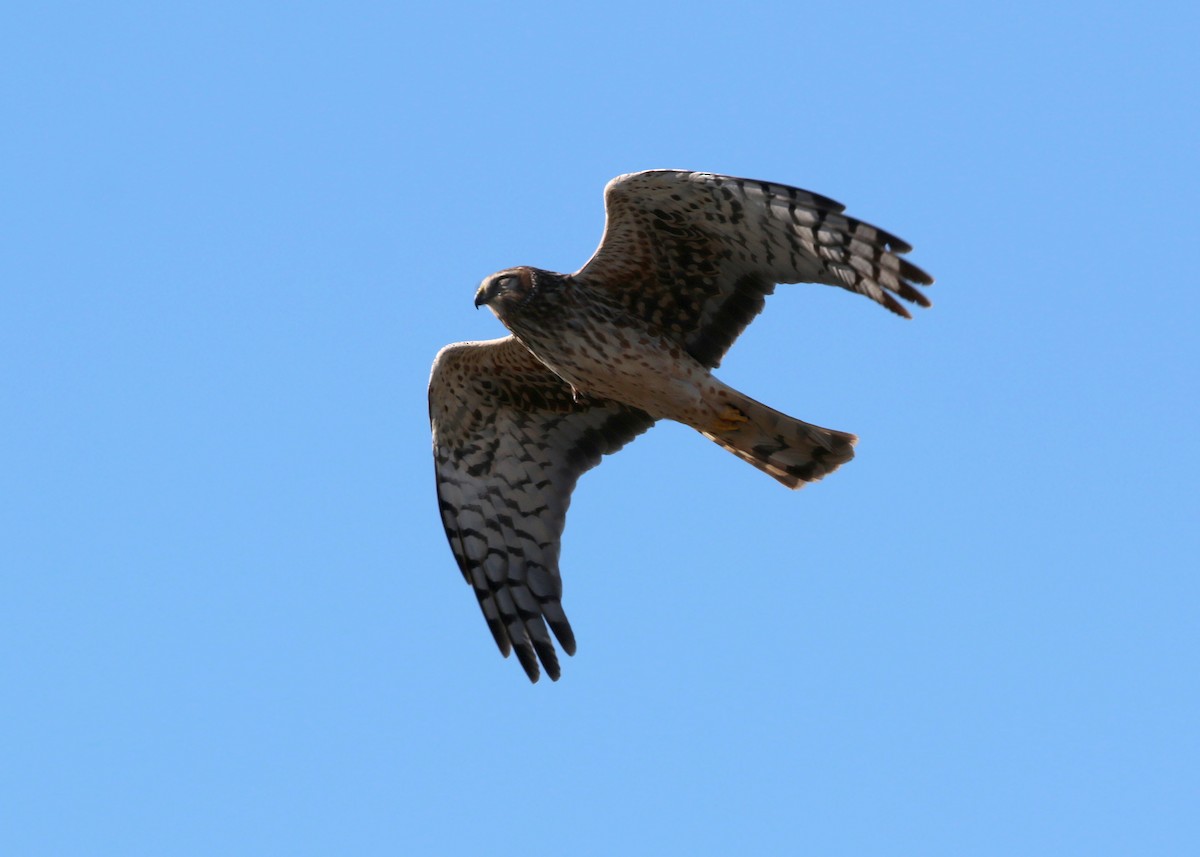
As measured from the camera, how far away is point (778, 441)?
417 inches

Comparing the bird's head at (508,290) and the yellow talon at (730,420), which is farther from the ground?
the bird's head at (508,290)

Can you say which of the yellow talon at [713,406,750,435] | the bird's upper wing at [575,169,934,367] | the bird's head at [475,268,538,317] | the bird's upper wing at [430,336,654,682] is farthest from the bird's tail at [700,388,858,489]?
the bird's head at [475,268,538,317]

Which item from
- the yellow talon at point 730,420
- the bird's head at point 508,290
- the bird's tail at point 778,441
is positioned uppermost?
the bird's head at point 508,290

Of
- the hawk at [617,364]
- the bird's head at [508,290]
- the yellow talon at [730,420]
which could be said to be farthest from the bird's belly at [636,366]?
the bird's head at [508,290]

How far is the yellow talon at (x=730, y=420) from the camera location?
1047 centimetres

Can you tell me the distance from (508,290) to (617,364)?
733mm

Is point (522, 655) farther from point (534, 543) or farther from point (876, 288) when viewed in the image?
point (876, 288)

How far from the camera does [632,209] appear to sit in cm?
1015

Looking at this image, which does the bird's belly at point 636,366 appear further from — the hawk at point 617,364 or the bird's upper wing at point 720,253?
the bird's upper wing at point 720,253

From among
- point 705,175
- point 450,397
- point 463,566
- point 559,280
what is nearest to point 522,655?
point 463,566

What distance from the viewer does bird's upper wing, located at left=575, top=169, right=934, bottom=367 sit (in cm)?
947

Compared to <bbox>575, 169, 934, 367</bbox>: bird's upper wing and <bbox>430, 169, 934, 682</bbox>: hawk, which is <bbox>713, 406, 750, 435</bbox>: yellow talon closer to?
<bbox>430, 169, 934, 682</bbox>: hawk

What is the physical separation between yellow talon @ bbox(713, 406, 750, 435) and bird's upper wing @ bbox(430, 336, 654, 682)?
2.73ft

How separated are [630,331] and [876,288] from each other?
1634mm
